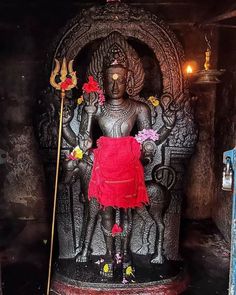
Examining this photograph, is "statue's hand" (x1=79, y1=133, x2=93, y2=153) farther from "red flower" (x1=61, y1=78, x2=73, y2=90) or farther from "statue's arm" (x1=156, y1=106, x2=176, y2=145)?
"statue's arm" (x1=156, y1=106, x2=176, y2=145)

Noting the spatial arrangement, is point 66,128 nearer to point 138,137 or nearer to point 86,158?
point 86,158

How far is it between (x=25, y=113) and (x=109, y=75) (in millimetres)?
2419

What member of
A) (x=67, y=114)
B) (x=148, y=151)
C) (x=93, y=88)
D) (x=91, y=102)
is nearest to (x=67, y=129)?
(x=67, y=114)

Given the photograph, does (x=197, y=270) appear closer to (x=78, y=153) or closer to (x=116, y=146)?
(x=116, y=146)

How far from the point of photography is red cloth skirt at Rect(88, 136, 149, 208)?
4.50m

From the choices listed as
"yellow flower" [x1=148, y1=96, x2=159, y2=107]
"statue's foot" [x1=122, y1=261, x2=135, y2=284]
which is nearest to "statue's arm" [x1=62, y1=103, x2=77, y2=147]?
"yellow flower" [x1=148, y1=96, x2=159, y2=107]

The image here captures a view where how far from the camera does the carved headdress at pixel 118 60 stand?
4.90m

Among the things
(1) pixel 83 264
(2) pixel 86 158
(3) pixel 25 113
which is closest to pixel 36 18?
(3) pixel 25 113

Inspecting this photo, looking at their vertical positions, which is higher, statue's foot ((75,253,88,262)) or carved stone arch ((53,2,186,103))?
carved stone arch ((53,2,186,103))

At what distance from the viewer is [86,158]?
488 cm

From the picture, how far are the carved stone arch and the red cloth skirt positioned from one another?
1053mm

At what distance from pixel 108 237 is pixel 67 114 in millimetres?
1676

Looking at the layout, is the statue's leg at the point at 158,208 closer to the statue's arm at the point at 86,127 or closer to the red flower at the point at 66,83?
the statue's arm at the point at 86,127

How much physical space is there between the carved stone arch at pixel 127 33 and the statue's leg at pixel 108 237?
1740 millimetres
